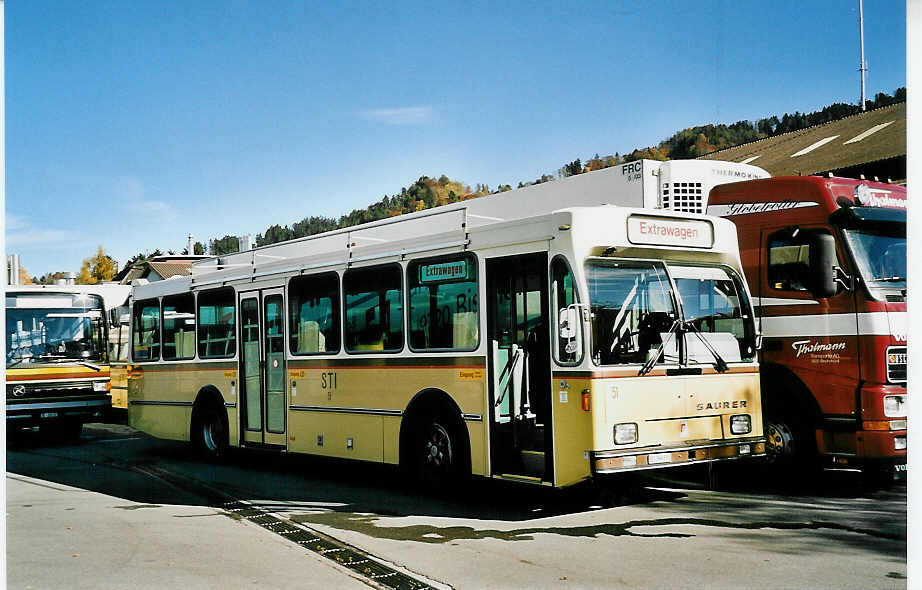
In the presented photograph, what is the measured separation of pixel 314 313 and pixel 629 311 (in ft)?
15.6

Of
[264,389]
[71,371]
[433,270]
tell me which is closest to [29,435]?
[71,371]

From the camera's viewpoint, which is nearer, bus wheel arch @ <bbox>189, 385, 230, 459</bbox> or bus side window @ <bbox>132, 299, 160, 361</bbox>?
bus wheel arch @ <bbox>189, 385, 230, 459</bbox>

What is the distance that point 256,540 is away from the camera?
27.1 ft

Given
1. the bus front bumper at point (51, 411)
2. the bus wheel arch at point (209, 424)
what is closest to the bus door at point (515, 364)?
the bus wheel arch at point (209, 424)

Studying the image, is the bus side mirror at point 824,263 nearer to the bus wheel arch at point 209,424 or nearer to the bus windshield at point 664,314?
Result: the bus windshield at point 664,314

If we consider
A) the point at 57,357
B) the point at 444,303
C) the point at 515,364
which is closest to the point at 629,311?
the point at 515,364

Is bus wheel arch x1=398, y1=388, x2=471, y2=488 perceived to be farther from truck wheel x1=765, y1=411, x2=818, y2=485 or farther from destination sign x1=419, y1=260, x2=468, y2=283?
truck wheel x1=765, y1=411, x2=818, y2=485

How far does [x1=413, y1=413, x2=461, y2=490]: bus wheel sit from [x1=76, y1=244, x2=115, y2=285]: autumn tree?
216 ft

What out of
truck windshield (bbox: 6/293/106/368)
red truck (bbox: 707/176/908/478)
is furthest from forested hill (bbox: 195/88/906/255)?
truck windshield (bbox: 6/293/106/368)

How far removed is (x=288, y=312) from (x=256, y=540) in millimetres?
4648

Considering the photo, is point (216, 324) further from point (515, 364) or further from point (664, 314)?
point (664, 314)

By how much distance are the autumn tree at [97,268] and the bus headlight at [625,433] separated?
68213mm

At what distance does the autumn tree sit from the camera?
71375 millimetres

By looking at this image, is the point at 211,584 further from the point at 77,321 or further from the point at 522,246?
the point at 77,321
